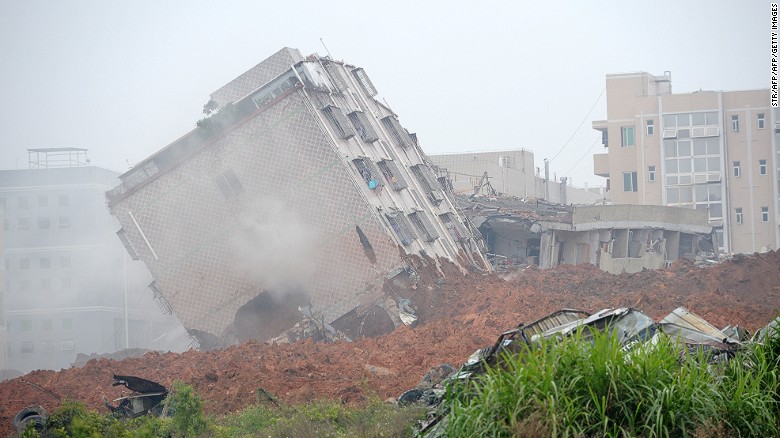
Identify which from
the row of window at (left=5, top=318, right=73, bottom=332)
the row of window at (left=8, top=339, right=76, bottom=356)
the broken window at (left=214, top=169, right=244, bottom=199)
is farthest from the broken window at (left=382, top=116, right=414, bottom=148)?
the row of window at (left=5, top=318, right=73, bottom=332)

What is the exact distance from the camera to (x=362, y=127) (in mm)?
36812

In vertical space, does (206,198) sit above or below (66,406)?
above

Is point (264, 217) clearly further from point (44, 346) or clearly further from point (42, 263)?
point (42, 263)

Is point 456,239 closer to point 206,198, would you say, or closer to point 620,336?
point 206,198

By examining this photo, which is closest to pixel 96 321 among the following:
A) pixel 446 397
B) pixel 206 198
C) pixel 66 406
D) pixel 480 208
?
pixel 480 208

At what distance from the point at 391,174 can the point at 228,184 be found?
689cm

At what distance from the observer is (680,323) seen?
577 inches

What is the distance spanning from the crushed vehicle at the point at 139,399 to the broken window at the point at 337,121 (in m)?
14.6

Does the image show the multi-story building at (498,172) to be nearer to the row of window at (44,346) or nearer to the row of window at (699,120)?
the row of window at (699,120)

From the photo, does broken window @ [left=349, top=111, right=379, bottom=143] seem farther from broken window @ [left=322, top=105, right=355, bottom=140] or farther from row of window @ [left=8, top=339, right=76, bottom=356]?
row of window @ [left=8, top=339, right=76, bottom=356]

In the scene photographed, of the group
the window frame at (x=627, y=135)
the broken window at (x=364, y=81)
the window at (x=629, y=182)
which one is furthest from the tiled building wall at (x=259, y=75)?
the window at (x=629, y=182)

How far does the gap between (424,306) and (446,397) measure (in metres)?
16.8

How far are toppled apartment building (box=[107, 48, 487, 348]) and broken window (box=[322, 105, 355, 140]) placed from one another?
0.15 feet

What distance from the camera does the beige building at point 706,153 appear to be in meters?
59.7
